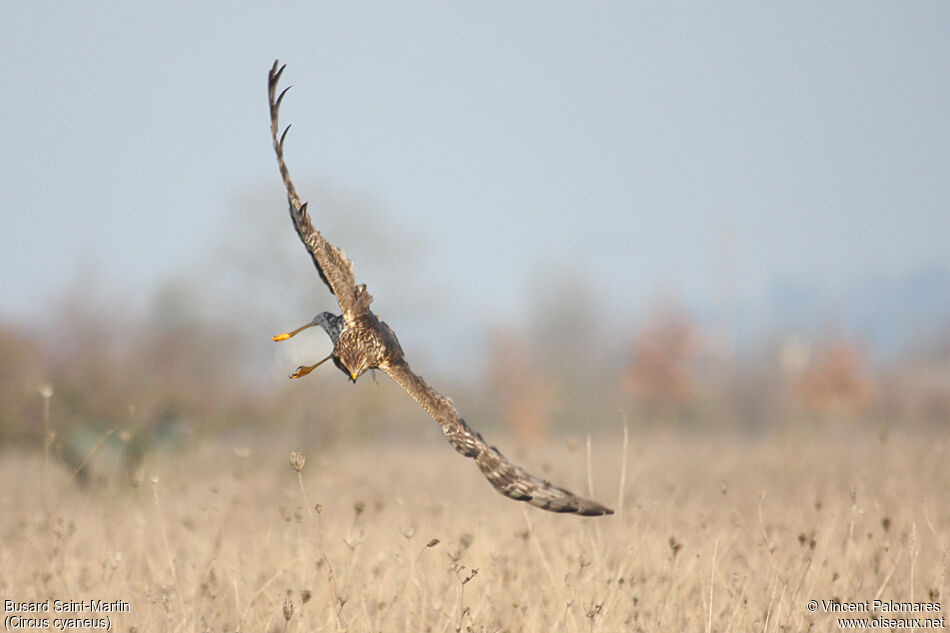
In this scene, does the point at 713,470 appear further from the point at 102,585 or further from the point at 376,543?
the point at 102,585

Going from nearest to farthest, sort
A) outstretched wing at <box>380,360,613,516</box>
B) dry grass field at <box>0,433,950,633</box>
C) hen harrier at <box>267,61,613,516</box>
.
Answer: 1. outstretched wing at <box>380,360,613,516</box>
2. hen harrier at <box>267,61,613,516</box>
3. dry grass field at <box>0,433,950,633</box>

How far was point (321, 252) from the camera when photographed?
17.4ft

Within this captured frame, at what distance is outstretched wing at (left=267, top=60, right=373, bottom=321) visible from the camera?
5.21m

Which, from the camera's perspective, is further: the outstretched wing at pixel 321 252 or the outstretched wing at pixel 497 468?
the outstretched wing at pixel 321 252

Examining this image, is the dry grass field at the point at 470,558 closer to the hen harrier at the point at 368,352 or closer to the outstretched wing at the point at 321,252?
the hen harrier at the point at 368,352

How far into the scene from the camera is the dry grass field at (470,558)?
5254 mm

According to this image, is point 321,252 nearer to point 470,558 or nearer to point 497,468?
point 497,468

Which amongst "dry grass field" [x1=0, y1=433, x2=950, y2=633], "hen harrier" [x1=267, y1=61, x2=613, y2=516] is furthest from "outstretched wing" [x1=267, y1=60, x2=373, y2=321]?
"dry grass field" [x1=0, y1=433, x2=950, y2=633]

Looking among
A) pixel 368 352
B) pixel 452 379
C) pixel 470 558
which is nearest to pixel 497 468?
pixel 368 352

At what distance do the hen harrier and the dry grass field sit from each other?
0.43 meters

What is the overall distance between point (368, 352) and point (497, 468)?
122 centimetres

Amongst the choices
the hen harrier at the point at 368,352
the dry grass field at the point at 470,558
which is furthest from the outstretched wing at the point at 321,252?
the dry grass field at the point at 470,558

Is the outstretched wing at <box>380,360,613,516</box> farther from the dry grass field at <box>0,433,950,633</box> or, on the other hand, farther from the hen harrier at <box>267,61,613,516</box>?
the dry grass field at <box>0,433,950,633</box>

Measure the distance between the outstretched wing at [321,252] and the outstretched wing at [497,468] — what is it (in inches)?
22.2
